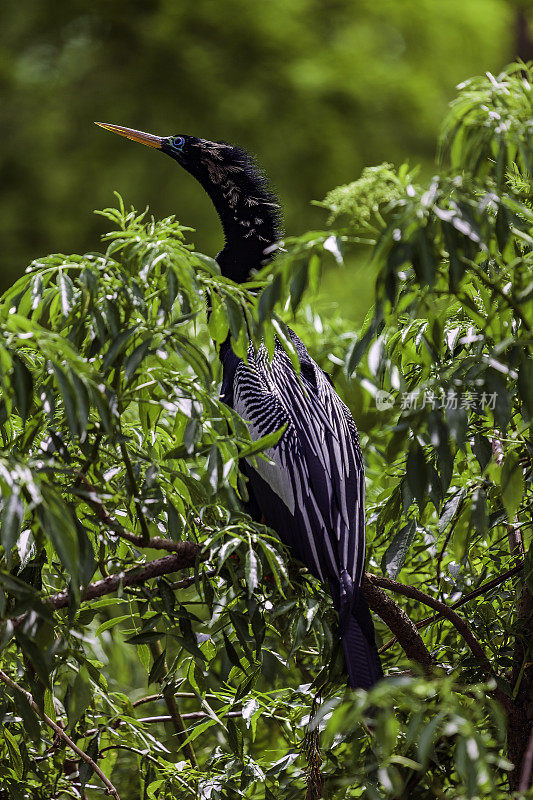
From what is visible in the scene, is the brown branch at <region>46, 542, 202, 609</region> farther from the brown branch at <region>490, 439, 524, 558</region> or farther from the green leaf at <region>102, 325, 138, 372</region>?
the brown branch at <region>490, 439, 524, 558</region>

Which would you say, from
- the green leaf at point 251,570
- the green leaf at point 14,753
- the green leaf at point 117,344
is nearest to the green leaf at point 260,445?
the green leaf at point 251,570

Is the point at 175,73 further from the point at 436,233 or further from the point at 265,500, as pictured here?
the point at 436,233

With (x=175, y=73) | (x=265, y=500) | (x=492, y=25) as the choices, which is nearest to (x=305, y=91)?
(x=175, y=73)

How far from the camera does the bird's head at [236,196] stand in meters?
2.82

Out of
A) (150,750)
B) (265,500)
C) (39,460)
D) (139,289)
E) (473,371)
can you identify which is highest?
(139,289)

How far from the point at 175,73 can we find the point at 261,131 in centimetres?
79

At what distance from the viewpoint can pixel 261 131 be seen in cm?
617

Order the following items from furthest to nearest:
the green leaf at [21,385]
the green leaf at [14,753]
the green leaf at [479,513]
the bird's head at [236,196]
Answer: the bird's head at [236,196], the green leaf at [14,753], the green leaf at [479,513], the green leaf at [21,385]

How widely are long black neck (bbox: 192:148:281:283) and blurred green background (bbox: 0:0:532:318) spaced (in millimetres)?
3013

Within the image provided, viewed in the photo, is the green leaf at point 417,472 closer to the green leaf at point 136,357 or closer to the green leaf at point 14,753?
the green leaf at point 136,357

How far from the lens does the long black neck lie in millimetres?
2818

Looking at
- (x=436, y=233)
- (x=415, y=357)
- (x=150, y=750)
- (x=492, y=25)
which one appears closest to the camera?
(x=436, y=233)

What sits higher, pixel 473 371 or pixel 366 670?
pixel 473 371

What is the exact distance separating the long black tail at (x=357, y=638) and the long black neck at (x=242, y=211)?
133 cm
